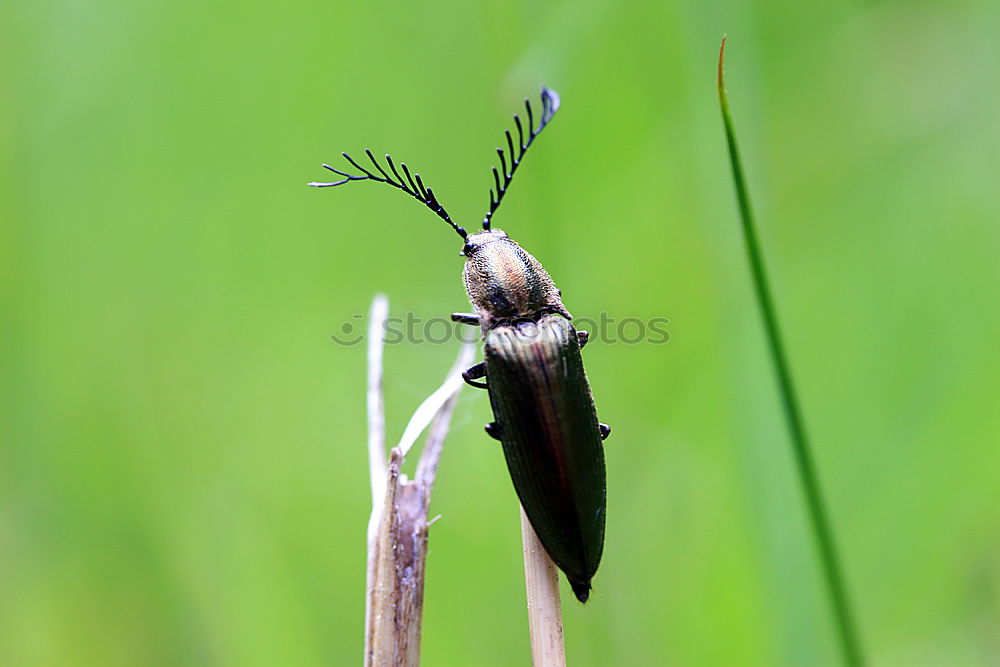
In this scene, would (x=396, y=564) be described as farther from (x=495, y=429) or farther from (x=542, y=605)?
(x=495, y=429)

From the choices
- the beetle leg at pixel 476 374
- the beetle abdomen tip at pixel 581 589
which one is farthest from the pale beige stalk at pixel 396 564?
the beetle leg at pixel 476 374

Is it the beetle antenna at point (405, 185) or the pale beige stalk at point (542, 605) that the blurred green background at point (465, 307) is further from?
the pale beige stalk at point (542, 605)

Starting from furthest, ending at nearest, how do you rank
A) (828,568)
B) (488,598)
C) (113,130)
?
1. (113,130)
2. (488,598)
3. (828,568)

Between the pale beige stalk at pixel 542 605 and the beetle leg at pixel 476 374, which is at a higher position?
the beetle leg at pixel 476 374

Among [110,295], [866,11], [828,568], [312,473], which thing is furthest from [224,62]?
[828,568]

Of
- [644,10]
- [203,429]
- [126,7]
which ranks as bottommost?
[203,429]

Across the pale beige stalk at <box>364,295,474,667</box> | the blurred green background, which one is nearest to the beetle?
the blurred green background

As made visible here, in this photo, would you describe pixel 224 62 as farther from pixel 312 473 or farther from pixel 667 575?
pixel 667 575
